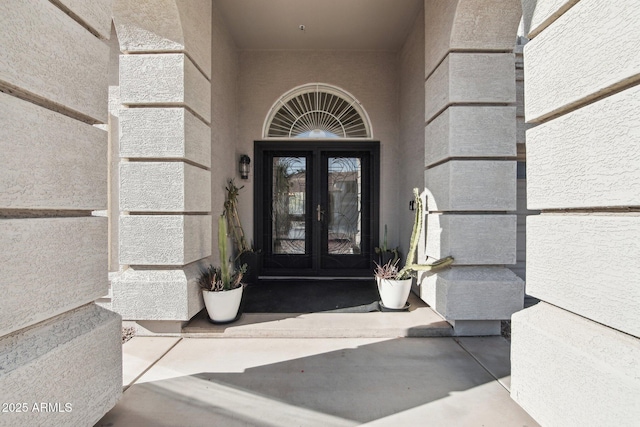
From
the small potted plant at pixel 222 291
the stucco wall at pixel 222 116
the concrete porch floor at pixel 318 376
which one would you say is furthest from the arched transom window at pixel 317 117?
the concrete porch floor at pixel 318 376

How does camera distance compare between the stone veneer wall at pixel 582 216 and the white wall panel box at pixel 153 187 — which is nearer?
the stone veneer wall at pixel 582 216

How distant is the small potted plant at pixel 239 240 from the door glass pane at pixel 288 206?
0.63 meters

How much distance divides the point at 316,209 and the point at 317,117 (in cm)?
169

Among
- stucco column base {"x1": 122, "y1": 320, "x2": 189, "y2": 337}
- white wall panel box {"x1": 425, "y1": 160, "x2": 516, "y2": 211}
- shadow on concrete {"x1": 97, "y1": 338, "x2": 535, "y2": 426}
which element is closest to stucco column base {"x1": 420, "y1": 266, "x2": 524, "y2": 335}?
shadow on concrete {"x1": 97, "y1": 338, "x2": 535, "y2": 426}

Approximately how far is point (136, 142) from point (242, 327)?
83.1 inches

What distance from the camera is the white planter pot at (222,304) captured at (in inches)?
118

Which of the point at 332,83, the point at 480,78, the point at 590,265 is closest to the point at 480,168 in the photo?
the point at 480,78

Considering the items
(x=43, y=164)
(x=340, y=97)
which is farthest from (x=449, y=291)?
(x=340, y=97)

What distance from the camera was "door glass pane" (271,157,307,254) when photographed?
5.44m

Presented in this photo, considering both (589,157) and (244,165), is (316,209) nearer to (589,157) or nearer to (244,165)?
(244,165)

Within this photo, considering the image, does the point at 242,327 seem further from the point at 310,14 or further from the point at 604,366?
the point at 310,14

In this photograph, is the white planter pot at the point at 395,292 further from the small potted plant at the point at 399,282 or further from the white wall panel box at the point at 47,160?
the white wall panel box at the point at 47,160

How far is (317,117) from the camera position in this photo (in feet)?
17.5

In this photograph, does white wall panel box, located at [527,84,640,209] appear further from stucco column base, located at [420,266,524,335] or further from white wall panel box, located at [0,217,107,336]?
white wall panel box, located at [0,217,107,336]
